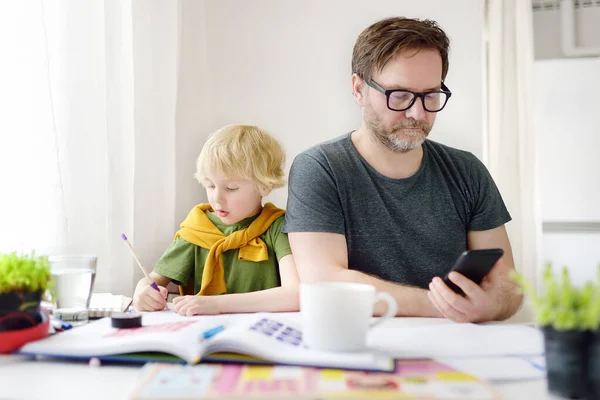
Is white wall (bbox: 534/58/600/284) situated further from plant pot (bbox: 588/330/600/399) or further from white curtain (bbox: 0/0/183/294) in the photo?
plant pot (bbox: 588/330/600/399)

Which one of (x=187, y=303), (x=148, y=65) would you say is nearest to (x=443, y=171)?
(x=187, y=303)

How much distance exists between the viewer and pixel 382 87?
1.54 m

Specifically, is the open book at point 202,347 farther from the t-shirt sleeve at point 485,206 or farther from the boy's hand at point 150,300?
the t-shirt sleeve at point 485,206

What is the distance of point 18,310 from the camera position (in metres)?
0.87

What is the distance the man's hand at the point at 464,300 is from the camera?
107cm

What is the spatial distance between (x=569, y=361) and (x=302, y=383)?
0.29 meters

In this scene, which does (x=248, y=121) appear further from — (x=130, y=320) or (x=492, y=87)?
(x=130, y=320)

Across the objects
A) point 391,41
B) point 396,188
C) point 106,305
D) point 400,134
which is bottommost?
point 106,305

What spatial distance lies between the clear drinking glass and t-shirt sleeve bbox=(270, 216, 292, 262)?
18.5 inches

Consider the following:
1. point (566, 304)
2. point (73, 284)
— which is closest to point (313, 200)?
point (73, 284)

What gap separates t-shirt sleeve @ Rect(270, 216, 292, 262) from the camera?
1450 mm

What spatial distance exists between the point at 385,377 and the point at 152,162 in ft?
4.22

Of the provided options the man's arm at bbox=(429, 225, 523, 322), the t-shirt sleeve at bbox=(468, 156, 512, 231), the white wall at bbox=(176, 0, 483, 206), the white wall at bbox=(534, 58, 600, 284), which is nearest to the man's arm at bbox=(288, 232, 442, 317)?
the man's arm at bbox=(429, 225, 523, 322)

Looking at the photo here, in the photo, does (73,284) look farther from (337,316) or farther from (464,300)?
(464,300)
